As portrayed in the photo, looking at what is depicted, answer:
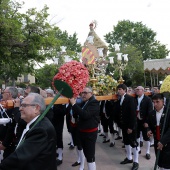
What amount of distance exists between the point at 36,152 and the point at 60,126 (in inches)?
175

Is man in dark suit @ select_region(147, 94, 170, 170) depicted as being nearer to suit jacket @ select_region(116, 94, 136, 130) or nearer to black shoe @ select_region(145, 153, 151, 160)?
suit jacket @ select_region(116, 94, 136, 130)

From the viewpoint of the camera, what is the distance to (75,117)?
638cm

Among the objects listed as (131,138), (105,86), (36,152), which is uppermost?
(105,86)

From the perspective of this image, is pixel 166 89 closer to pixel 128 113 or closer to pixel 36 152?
pixel 128 113

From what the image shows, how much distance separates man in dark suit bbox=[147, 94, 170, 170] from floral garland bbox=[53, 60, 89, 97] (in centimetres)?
171

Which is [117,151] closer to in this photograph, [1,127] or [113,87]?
[113,87]

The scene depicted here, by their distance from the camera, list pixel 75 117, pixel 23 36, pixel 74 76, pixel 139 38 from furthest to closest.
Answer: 1. pixel 139 38
2. pixel 23 36
3. pixel 75 117
4. pixel 74 76

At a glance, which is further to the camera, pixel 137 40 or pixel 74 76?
pixel 137 40

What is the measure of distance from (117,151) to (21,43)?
7181 mm

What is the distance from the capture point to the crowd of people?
2.65m

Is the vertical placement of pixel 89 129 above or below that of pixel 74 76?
below

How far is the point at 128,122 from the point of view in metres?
6.40

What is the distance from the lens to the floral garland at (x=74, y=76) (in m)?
3.18

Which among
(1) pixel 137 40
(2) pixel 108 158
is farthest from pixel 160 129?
(1) pixel 137 40
